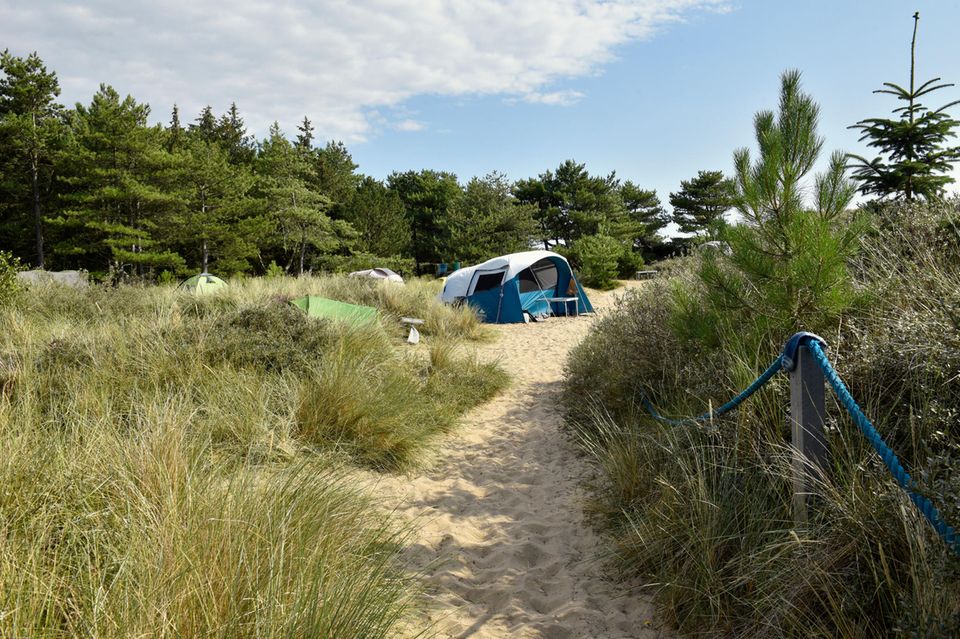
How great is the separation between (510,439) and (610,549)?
2497 mm

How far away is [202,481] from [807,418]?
9.10 feet

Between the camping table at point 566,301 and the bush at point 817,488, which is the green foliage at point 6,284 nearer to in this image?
the bush at point 817,488

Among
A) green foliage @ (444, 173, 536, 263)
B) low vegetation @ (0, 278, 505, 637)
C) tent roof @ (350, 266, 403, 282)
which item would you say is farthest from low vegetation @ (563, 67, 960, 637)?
green foliage @ (444, 173, 536, 263)

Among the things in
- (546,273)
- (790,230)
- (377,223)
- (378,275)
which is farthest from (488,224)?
(790,230)

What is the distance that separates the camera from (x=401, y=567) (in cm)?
291

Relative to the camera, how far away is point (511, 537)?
3639mm

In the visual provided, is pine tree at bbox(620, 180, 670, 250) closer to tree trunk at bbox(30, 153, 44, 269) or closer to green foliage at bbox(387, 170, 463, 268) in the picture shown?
green foliage at bbox(387, 170, 463, 268)

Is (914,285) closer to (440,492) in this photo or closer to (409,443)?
(440,492)

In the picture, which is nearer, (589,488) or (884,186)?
(589,488)

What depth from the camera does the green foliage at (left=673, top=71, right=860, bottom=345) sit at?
3.36 m

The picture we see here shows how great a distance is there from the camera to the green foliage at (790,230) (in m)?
3.36

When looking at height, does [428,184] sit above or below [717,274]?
above

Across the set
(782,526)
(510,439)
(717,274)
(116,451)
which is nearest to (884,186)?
(717,274)

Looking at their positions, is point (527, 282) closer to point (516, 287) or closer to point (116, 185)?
point (516, 287)
